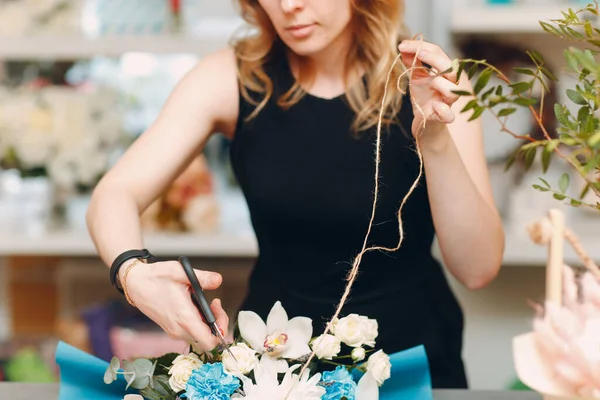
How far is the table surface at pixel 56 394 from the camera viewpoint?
83 cm

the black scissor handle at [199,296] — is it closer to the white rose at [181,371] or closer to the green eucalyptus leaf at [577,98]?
the white rose at [181,371]

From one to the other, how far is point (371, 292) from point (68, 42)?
3.62ft

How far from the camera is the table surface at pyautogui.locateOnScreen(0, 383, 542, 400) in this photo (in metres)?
0.83

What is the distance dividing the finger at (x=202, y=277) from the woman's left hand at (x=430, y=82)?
0.82 ft

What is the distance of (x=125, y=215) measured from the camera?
3.34ft

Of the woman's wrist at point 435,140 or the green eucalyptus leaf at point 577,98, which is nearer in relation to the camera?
the green eucalyptus leaf at point 577,98

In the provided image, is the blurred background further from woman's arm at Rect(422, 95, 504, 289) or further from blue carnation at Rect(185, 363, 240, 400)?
blue carnation at Rect(185, 363, 240, 400)

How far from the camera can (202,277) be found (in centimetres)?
76

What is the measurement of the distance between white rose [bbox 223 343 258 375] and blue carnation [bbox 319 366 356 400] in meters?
0.06

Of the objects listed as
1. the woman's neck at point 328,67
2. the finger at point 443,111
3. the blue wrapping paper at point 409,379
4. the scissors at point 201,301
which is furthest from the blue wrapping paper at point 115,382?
the woman's neck at point 328,67

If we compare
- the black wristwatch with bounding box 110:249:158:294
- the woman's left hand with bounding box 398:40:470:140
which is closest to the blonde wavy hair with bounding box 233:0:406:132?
the woman's left hand with bounding box 398:40:470:140

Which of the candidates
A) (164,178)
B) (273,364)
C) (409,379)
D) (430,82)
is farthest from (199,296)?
(164,178)

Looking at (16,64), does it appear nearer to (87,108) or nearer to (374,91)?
(87,108)

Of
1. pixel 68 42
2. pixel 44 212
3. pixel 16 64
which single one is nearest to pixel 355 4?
pixel 68 42
